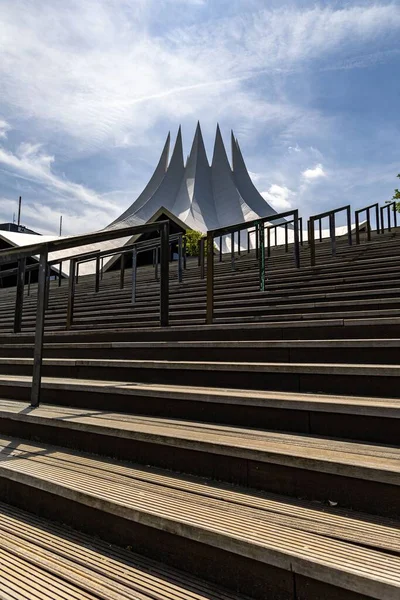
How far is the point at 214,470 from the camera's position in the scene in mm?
1596

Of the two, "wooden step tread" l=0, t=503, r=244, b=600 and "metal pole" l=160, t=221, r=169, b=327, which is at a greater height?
"metal pole" l=160, t=221, r=169, b=327

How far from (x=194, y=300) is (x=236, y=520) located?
3287mm

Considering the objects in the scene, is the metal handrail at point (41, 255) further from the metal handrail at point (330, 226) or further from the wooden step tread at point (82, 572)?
the metal handrail at point (330, 226)

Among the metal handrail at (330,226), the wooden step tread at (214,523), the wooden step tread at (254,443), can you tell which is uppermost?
the metal handrail at (330,226)

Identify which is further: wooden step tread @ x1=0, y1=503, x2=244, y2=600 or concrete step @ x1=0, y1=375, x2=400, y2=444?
concrete step @ x1=0, y1=375, x2=400, y2=444

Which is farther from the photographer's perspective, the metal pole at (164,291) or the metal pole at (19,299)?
the metal pole at (19,299)

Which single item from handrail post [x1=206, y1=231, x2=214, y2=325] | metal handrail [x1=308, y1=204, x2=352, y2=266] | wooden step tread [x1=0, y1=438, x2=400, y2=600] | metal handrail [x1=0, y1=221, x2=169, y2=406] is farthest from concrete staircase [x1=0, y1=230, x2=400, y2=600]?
metal handrail [x1=308, y1=204, x2=352, y2=266]

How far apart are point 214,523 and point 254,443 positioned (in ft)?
1.33

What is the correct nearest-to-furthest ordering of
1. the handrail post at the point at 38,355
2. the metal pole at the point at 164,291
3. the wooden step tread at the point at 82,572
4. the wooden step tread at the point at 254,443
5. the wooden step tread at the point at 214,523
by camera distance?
the wooden step tread at the point at 214,523, the wooden step tread at the point at 82,572, the wooden step tread at the point at 254,443, the handrail post at the point at 38,355, the metal pole at the point at 164,291

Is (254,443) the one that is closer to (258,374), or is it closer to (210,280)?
(258,374)

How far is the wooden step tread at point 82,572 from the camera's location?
115cm

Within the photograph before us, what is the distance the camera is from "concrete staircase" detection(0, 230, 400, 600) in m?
1.15

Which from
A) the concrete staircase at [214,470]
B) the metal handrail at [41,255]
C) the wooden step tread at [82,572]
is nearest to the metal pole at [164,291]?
the metal handrail at [41,255]

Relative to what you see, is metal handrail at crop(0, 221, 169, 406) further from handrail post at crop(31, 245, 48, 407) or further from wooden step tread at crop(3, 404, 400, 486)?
wooden step tread at crop(3, 404, 400, 486)
